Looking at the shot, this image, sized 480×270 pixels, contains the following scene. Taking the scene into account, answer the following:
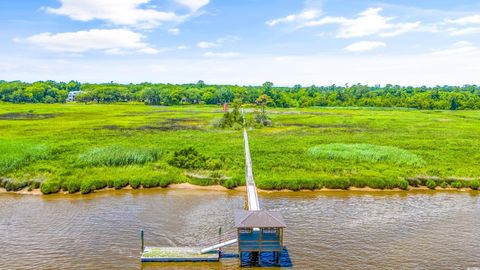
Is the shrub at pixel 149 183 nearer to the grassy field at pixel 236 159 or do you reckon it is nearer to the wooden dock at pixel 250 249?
the grassy field at pixel 236 159

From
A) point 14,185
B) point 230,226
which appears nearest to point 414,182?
point 230,226

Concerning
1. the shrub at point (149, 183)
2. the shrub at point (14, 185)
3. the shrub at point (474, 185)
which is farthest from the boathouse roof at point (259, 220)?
the shrub at point (474, 185)

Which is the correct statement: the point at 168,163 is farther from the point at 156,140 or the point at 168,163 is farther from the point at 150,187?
the point at 156,140

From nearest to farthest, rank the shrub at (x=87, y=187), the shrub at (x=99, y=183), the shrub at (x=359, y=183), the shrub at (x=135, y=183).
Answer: the shrub at (x=87, y=187) → the shrub at (x=99, y=183) → the shrub at (x=135, y=183) → the shrub at (x=359, y=183)

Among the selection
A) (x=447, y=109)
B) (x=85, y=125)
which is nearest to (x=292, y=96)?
(x=447, y=109)

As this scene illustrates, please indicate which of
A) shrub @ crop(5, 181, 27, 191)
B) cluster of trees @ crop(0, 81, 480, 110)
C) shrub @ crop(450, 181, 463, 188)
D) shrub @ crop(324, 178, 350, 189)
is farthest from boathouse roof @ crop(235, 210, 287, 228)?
cluster of trees @ crop(0, 81, 480, 110)

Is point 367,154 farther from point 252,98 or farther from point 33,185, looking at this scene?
point 252,98
